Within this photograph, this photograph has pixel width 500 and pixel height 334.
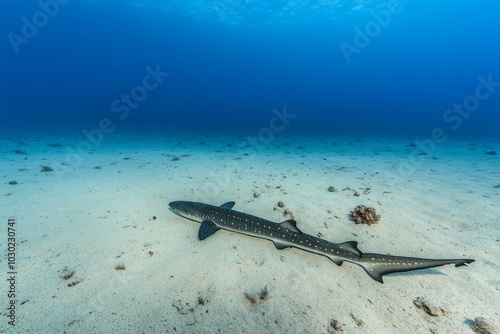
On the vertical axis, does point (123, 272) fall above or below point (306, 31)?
below

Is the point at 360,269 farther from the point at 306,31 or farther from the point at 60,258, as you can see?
the point at 306,31

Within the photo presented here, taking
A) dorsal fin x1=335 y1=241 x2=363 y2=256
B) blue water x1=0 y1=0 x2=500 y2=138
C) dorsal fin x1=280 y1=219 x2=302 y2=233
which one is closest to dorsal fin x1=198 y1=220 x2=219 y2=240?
dorsal fin x1=280 y1=219 x2=302 y2=233

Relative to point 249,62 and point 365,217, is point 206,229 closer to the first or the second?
point 365,217

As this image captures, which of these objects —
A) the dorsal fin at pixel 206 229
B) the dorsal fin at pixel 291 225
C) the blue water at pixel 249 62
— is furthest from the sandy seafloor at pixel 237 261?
the blue water at pixel 249 62

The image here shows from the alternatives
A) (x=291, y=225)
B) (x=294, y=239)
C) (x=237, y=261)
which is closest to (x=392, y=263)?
(x=294, y=239)

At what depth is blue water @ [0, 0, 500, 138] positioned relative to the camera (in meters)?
65.7

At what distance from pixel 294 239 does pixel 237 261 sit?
1376 mm

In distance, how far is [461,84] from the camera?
180875mm

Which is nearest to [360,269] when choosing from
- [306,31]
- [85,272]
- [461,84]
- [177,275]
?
[177,275]

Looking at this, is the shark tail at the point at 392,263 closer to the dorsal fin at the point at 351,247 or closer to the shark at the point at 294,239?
the shark at the point at 294,239

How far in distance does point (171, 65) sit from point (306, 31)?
114 meters

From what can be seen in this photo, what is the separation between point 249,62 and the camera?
160 meters

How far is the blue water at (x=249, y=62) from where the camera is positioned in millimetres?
65688

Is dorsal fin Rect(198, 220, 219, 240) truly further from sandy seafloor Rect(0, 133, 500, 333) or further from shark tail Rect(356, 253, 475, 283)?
shark tail Rect(356, 253, 475, 283)
